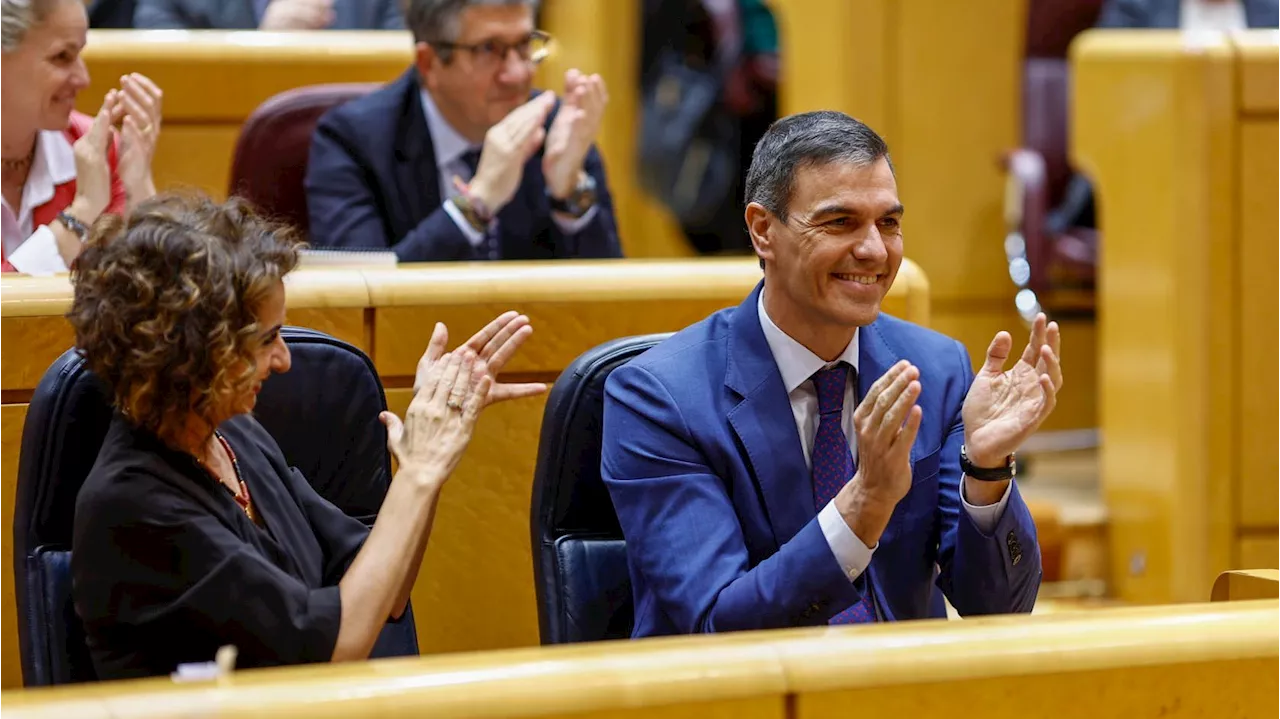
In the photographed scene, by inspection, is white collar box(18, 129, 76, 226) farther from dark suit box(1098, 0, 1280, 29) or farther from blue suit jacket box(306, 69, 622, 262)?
dark suit box(1098, 0, 1280, 29)

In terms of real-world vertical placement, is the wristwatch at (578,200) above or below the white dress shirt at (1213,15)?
below

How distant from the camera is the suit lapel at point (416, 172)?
9.06 feet

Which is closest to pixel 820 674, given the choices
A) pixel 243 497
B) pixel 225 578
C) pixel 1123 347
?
pixel 225 578

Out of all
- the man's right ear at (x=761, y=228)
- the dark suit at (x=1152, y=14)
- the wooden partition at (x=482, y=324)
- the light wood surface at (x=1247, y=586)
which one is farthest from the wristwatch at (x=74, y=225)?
the dark suit at (x=1152, y=14)

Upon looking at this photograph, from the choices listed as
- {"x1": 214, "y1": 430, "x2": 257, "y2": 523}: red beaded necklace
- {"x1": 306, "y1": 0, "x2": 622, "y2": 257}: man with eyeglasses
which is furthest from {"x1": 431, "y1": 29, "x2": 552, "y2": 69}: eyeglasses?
{"x1": 214, "y1": 430, "x2": 257, "y2": 523}: red beaded necklace

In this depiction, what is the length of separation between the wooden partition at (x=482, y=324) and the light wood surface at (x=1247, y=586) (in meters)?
0.63

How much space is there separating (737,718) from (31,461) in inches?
30.2

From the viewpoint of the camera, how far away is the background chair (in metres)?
3.94

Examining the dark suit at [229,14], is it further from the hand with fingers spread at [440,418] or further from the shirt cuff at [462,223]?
the hand with fingers spread at [440,418]

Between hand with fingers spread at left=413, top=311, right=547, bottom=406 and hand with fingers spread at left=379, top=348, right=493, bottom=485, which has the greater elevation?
hand with fingers spread at left=413, top=311, right=547, bottom=406

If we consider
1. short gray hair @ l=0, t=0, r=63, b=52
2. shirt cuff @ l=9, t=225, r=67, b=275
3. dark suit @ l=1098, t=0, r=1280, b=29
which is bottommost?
dark suit @ l=1098, t=0, r=1280, b=29

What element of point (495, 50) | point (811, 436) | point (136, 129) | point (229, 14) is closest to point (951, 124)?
point (229, 14)

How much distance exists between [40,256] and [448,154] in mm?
739

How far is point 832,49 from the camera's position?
4.36 m
